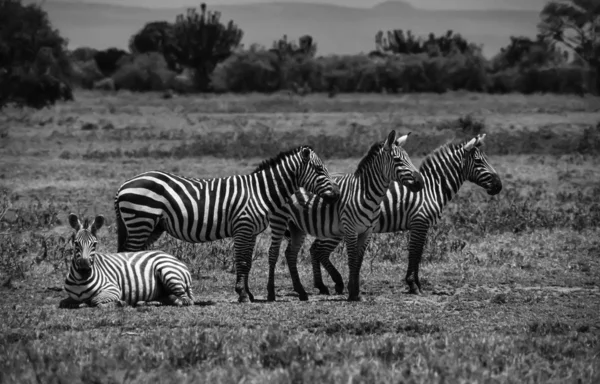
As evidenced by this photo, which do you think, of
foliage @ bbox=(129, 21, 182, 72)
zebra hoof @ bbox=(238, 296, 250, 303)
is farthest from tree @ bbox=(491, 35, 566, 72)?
zebra hoof @ bbox=(238, 296, 250, 303)

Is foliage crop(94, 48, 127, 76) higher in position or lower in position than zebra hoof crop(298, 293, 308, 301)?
higher

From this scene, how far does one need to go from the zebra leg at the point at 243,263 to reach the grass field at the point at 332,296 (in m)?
0.28

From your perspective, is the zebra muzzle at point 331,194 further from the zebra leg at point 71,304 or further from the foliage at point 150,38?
the foliage at point 150,38

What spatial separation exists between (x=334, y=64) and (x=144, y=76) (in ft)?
50.9

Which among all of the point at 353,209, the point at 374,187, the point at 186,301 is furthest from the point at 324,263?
the point at 186,301

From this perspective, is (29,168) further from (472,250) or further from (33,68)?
(33,68)

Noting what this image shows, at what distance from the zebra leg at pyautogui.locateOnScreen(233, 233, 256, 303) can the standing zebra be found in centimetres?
117

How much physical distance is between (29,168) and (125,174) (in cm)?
267

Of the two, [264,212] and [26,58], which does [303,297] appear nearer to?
[264,212]

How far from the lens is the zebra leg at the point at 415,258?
11.5 metres

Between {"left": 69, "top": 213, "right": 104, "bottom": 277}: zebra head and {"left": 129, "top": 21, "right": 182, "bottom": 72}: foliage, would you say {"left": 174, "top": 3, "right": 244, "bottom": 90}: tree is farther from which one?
{"left": 69, "top": 213, "right": 104, "bottom": 277}: zebra head

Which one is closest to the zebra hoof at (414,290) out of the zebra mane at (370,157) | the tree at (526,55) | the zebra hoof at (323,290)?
the zebra hoof at (323,290)

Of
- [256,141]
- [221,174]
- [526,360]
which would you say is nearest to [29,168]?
[221,174]

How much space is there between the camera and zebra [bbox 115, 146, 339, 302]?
11.2 m
